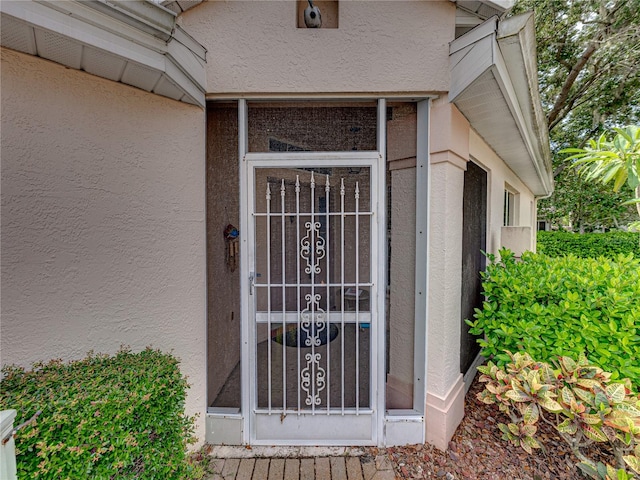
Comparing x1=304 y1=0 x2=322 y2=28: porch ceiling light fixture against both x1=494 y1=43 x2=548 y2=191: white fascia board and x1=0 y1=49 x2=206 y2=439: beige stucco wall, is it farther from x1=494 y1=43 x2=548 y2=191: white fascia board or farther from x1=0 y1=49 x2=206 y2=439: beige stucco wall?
x1=494 y1=43 x2=548 y2=191: white fascia board

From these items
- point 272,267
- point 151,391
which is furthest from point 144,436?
point 272,267

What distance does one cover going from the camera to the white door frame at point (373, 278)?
2.55 m

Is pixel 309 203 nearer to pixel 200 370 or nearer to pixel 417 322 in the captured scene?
pixel 417 322

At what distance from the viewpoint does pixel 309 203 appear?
2.59 m

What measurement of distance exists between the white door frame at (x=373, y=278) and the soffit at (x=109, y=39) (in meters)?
0.62

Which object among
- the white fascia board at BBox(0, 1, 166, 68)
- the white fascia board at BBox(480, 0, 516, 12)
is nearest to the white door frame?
the white fascia board at BBox(0, 1, 166, 68)

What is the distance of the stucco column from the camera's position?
2518 millimetres

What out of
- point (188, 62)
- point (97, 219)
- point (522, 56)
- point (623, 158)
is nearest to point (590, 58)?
point (623, 158)

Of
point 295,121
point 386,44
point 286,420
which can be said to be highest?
point 386,44

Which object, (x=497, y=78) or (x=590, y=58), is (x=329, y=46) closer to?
(x=497, y=78)

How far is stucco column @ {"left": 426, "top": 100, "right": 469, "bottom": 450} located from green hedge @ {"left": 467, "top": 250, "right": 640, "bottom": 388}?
63 centimetres

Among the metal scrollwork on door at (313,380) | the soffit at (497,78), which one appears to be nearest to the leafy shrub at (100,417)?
the metal scrollwork on door at (313,380)

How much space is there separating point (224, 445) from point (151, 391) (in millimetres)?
1237

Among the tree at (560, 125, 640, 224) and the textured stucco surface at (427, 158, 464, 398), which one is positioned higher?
the tree at (560, 125, 640, 224)
